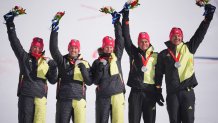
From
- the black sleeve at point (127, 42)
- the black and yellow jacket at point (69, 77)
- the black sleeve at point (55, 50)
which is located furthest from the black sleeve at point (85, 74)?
the black sleeve at point (127, 42)

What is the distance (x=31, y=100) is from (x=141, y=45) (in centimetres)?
159

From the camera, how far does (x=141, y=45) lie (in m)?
4.80

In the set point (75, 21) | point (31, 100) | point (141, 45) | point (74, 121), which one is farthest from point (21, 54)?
point (75, 21)

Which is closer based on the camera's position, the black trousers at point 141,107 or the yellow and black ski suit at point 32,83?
the black trousers at point 141,107

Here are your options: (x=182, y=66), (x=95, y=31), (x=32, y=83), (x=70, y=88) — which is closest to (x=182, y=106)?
(x=182, y=66)

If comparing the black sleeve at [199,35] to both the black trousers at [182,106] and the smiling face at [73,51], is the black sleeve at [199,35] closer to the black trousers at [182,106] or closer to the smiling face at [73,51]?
the black trousers at [182,106]

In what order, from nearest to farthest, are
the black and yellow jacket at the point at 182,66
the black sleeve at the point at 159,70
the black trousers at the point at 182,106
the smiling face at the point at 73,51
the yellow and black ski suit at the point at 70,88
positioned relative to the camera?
1. the black trousers at the point at 182,106
2. the black and yellow jacket at the point at 182,66
3. the yellow and black ski suit at the point at 70,88
4. the black sleeve at the point at 159,70
5. the smiling face at the point at 73,51

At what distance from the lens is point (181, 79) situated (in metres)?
4.49

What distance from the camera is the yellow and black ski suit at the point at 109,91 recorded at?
459cm

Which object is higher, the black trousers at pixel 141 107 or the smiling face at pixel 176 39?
the smiling face at pixel 176 39

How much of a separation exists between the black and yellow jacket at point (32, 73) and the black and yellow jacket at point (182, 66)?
140 centimetres

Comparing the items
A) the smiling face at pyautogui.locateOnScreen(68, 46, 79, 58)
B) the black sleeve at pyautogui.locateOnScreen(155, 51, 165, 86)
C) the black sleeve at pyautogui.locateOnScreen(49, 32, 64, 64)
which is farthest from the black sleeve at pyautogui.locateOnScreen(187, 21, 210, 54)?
the black sleeve at pyautogui.locateOnScreen(49, 32, 64, 64)

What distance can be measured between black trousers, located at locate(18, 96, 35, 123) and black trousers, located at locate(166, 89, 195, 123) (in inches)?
68.1

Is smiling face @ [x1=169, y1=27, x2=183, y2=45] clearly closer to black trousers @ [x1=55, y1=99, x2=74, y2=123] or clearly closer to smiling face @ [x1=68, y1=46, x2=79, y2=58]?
smiling face @ [x1=68, y1=46, x2=79, y2=58]
